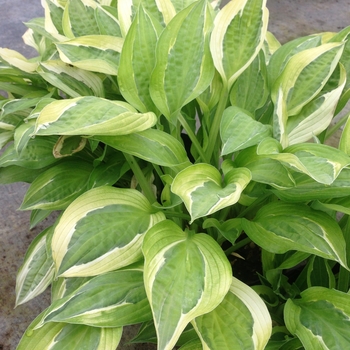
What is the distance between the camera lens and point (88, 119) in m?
0.60

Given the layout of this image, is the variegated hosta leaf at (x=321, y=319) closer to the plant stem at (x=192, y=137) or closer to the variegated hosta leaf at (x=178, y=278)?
the variegated hosta leaf at (x=178, y=278)

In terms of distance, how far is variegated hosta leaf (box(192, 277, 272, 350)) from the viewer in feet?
2.11

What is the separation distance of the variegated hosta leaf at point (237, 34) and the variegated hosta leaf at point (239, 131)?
0.36ft

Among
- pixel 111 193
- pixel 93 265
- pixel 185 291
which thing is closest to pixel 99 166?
pixel 111 193

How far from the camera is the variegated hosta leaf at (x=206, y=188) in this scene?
1.85 ft

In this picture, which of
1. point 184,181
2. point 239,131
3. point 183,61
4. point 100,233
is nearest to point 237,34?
point 183,61

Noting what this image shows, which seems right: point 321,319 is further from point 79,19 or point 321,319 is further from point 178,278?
point 79,19

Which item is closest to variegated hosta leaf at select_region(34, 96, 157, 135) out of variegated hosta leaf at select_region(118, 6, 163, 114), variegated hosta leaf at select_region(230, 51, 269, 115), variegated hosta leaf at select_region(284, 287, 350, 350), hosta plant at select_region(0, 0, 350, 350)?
hosta plant at select_region(0, 0, 350, 350)

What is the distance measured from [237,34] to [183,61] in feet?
0.40

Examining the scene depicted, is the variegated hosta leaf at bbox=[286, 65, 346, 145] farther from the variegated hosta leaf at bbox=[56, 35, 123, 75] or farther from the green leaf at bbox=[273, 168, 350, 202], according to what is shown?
the variegated hosta leaf at bbox=[56, 35, 123, 75]

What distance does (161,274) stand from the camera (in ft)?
2.03

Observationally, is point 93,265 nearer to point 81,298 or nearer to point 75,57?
point 81,298

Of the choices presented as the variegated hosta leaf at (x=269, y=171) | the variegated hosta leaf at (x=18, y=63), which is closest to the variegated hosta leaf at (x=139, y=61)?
the variegated hosta leaf at (x=269, y=171)

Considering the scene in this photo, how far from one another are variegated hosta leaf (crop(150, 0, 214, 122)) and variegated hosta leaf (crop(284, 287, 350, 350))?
441 mm
